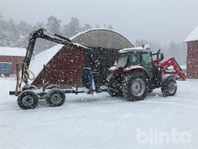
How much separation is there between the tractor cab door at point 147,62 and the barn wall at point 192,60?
672 inches

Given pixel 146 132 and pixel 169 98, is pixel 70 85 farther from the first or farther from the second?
pixel 146 132

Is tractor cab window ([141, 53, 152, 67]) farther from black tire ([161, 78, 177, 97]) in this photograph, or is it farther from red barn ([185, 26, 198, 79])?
red barn ([185, 26, 198, 79])

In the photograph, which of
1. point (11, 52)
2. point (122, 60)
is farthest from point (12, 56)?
point (122, 60)

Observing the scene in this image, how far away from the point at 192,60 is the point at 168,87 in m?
18.0

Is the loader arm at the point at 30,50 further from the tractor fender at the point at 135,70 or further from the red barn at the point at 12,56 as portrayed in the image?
the red barn at the point at 12,56

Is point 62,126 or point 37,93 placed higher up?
point 37,93

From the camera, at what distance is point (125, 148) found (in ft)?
21.6

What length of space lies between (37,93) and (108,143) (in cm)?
561

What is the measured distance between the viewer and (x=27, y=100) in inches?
456

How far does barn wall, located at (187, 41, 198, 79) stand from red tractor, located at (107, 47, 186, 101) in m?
16.4

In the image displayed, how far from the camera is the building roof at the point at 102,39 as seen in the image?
17.4m

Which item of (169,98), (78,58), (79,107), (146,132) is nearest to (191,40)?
(78,58)

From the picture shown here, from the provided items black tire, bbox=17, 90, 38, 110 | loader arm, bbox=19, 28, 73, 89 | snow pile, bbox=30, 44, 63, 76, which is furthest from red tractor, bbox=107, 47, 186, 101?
snow pile, bbox=30, 44, 63, 76

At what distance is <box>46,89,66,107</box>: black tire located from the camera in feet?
39.1
